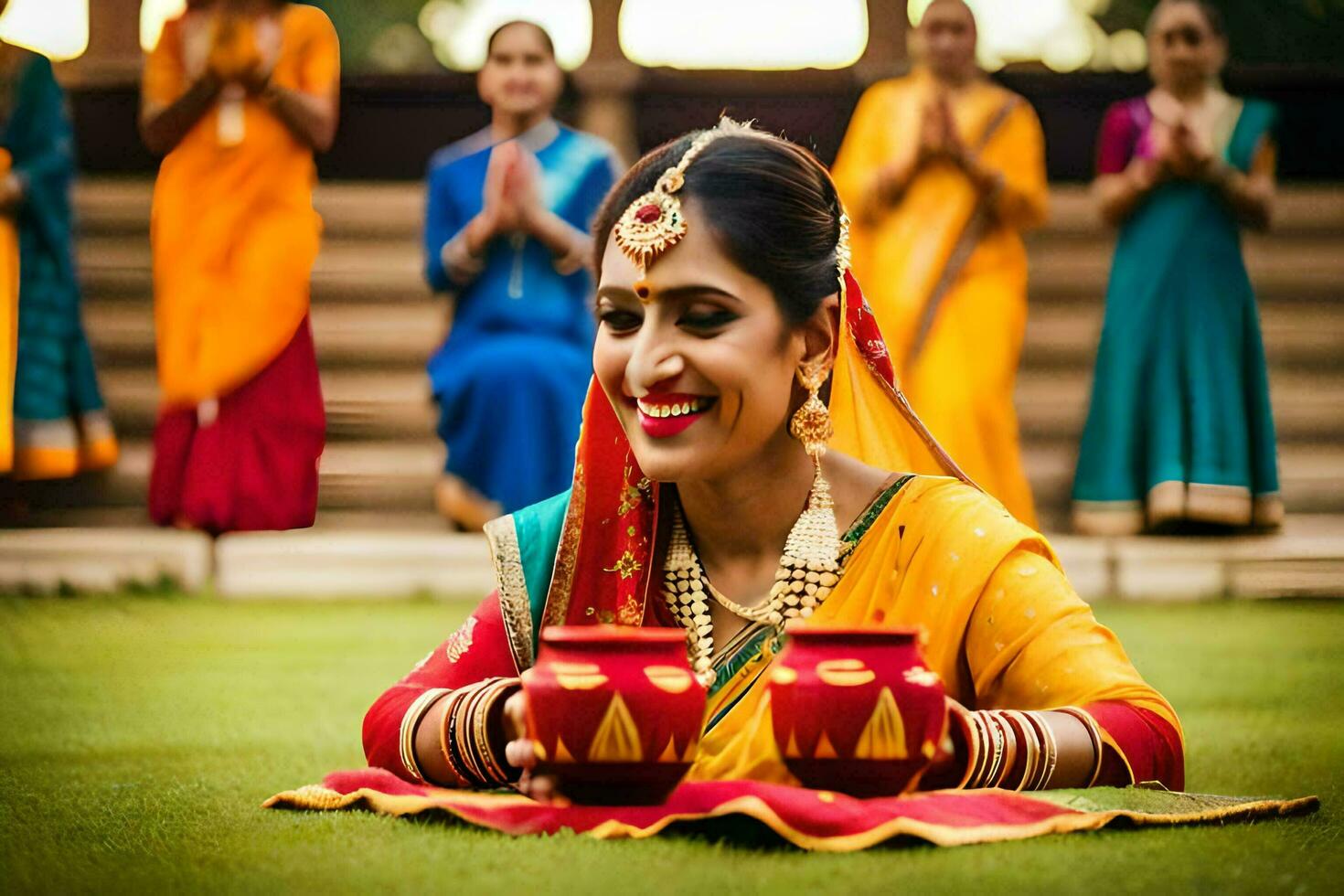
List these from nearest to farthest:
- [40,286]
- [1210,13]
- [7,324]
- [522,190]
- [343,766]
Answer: [343,766]
[522,190]
[1210,13]
[7,324]
[40,286]

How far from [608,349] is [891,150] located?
16.5 ft

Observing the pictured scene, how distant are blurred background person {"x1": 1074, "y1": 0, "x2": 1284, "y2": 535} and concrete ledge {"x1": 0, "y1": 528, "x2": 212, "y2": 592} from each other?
338 cm

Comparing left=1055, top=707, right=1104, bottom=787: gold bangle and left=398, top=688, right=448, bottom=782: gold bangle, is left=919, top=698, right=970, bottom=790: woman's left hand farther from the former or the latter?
left=398, top=688, right=448, bottom=782: gold bangle

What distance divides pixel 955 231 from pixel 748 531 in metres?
4.78

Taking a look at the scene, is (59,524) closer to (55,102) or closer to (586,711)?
(55,102)

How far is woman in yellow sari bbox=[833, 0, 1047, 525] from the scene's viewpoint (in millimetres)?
7559

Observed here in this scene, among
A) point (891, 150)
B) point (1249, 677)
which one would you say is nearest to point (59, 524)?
point (891, 150)

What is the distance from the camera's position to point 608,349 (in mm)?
2926

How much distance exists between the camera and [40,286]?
792cm

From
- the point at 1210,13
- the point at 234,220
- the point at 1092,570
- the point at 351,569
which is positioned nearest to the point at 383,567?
the point at 351,569

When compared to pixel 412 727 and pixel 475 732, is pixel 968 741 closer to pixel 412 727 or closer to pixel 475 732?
pixel 475 732

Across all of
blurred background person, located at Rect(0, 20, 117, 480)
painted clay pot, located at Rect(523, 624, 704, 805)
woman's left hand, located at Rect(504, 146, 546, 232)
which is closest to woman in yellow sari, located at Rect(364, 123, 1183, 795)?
painted clay pot, located at Rect(523, 624, 704, 805)

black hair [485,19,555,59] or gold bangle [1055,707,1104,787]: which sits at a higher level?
black hair [485,19,555,59]

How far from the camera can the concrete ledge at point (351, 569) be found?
24.5 feet
